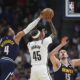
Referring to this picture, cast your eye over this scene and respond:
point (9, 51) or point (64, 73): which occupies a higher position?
point (9, 51)

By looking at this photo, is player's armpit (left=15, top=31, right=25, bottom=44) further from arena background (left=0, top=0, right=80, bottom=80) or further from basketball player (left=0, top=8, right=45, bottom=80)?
arena background (left=0, top=0, right=80, bottom=80)

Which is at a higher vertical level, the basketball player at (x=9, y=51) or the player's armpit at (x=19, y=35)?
the player's armpit at (x=19, y=35)

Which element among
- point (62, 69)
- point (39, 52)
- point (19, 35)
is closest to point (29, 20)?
point (19, 35)

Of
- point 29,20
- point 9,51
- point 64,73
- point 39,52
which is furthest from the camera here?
point 29,20

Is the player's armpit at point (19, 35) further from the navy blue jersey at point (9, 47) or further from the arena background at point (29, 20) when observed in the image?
the arena background at point (29, 20)

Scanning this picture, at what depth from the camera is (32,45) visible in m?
10.1

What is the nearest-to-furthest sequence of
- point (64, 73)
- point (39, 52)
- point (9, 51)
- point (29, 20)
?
point (64, 73), point (39, 52), point (9, 51), point (29, 20)

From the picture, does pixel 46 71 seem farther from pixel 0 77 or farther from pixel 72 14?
pixel 72 14

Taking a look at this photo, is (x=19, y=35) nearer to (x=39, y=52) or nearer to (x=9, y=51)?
(x=9, y=51)

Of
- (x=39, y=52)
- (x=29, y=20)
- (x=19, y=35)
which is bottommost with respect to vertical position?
(x=29, y=20)

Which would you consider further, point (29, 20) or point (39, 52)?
point (29, 20)

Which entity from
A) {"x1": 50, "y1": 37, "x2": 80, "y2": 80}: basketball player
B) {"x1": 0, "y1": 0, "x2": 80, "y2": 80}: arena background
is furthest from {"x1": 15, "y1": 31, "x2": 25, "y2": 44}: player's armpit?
{"x1": 0, "y1": 0, "x2": 80, "y2": 80}: arena background

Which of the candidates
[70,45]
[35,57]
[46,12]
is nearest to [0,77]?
[35,57]

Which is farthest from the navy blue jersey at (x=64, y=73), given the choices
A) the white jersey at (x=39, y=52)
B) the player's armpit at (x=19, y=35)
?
the player's armpit at (x=19, y=35)
